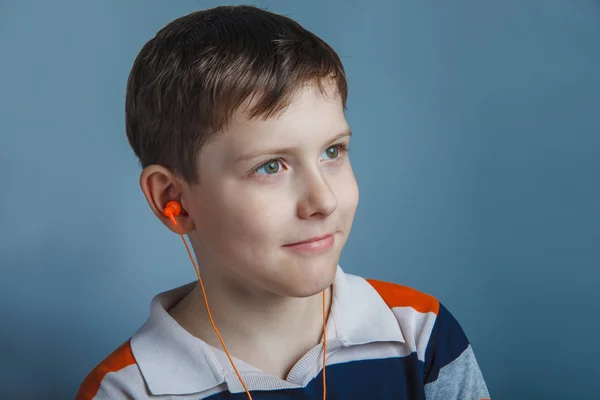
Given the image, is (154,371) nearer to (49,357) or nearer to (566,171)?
(49,357)

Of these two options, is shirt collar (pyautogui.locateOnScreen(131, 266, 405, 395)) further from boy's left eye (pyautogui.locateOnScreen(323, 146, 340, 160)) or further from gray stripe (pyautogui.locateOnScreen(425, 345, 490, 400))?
boy's left eye (pyautogui.locateOnScreen(323, 146, 340, 160))

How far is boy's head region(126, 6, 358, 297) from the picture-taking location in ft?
3.80

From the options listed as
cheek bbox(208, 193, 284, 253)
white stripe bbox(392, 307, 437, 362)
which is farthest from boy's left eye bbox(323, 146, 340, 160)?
white stripe bbox(392, 307, 437, 362)

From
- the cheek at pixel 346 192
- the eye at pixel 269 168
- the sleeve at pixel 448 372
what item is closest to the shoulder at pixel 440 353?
the sleeve at pixel 448 372

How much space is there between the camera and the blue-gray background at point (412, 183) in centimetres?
181

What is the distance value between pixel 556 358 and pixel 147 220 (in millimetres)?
977

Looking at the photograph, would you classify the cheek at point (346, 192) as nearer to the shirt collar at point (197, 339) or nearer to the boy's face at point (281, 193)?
the boy's face at point (281, 193)

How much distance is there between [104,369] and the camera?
4.28 feet

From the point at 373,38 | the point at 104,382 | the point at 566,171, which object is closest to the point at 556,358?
the point at 566,171

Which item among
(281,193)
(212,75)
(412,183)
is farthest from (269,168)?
(412,183)

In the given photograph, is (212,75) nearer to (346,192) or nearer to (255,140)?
(255,140)

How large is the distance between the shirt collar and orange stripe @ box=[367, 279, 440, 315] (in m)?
0.02

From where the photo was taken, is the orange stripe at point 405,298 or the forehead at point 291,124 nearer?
the forehead at point 291,124

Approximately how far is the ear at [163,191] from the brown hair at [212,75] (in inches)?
0.7
